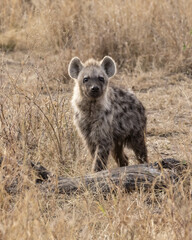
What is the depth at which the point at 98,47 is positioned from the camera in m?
7.87

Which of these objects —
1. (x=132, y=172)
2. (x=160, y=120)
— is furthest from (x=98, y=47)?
(x=132, y=172)

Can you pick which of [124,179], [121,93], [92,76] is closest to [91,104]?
[92,76]

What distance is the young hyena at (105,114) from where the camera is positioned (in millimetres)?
4695

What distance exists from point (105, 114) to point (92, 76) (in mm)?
385

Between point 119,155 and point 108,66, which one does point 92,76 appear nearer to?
point 108,66

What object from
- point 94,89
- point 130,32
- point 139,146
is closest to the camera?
point 94,89

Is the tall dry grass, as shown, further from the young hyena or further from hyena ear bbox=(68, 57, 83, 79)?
the young hyena

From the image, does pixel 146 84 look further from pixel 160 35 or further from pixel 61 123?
pixel 61 123

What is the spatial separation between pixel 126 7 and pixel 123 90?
3.46 metres

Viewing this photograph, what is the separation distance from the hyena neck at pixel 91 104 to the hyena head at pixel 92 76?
5 cm

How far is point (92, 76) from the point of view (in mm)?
4832

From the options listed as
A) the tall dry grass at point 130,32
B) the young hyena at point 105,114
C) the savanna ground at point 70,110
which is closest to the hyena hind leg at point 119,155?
the young hyena at point 105,114

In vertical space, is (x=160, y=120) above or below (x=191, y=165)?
below

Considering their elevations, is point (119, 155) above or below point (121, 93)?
below
